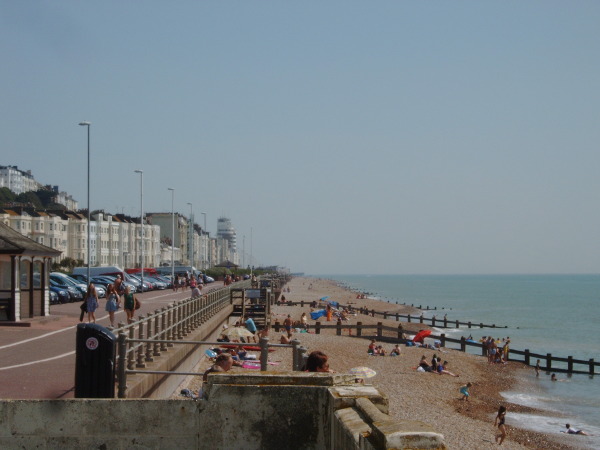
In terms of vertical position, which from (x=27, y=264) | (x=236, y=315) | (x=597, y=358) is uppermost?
(x=27, y=264)

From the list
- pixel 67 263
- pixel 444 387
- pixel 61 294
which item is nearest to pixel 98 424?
pixel 444 387

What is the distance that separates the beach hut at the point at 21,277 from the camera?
24.3 meters

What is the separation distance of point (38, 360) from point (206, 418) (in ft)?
34.1

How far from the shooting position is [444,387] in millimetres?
34438

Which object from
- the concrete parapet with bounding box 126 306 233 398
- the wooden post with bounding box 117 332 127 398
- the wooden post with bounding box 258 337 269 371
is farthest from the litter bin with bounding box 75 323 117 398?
the wooden post with bounding box 258 337 269 371

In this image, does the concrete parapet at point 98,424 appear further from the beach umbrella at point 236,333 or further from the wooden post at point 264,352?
the beach umbrella at point 236,333

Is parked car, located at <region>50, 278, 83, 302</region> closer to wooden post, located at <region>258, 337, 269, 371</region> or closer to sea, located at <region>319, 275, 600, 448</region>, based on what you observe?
sea, located at <region>319, 275, 600, 448</region>

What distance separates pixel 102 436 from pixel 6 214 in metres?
113

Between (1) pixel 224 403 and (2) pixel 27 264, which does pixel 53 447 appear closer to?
(1) pixel 224 403

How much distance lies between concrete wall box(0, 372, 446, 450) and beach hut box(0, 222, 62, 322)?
60.7 ft

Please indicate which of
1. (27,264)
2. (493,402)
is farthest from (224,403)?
(493,402)

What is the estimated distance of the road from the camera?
1205 cm

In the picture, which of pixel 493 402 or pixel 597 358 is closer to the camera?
pixel 493 402

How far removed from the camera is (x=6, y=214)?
368 feet
